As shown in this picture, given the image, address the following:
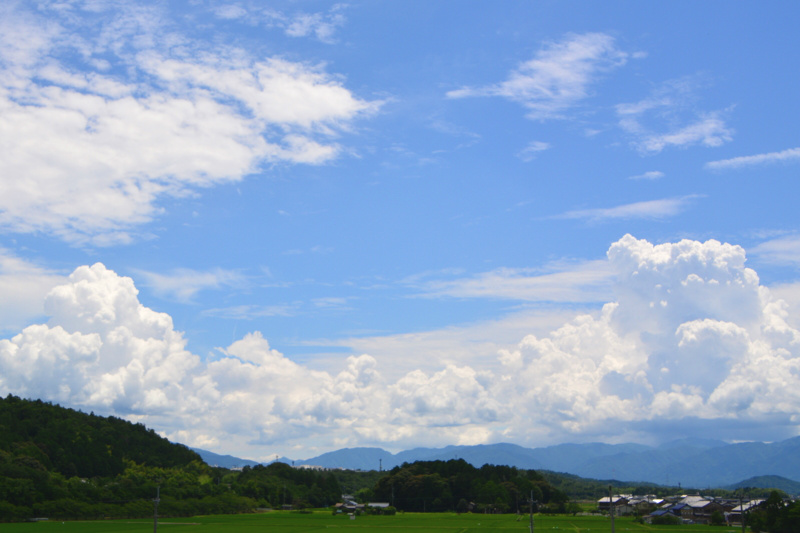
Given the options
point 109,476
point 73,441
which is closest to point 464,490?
point 109,476

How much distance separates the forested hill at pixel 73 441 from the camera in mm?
114312

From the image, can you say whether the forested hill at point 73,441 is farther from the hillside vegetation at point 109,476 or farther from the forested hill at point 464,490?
the forested hill at point 464,490

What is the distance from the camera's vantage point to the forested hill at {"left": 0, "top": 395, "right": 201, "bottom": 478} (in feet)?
375

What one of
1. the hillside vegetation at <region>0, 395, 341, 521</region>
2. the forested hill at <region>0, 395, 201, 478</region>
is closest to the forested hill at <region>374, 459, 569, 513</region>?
the hillside vegetation at <region>0, 395, 341, 521</region>

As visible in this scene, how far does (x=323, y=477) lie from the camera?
14950 cm

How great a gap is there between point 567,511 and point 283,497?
2283 inches

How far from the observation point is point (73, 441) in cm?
12231

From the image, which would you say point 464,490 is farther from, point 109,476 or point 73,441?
point 73,441

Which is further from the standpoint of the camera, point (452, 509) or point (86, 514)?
point (452, 509)

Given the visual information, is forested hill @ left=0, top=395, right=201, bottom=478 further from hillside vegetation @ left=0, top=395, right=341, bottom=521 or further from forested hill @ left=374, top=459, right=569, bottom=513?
forested hill @ left=374, top=459, right=569, bottom=513

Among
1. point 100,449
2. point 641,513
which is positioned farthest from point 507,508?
point 100,449

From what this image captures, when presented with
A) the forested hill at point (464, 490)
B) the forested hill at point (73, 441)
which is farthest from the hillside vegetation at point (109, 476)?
the forested hill at point (464, 490)

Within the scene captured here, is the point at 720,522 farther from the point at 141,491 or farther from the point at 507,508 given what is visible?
the point at 141,491

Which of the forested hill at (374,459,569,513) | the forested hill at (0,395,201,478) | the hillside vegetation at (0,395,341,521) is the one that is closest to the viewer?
the hillside vegetation at (0,395,341,521)
